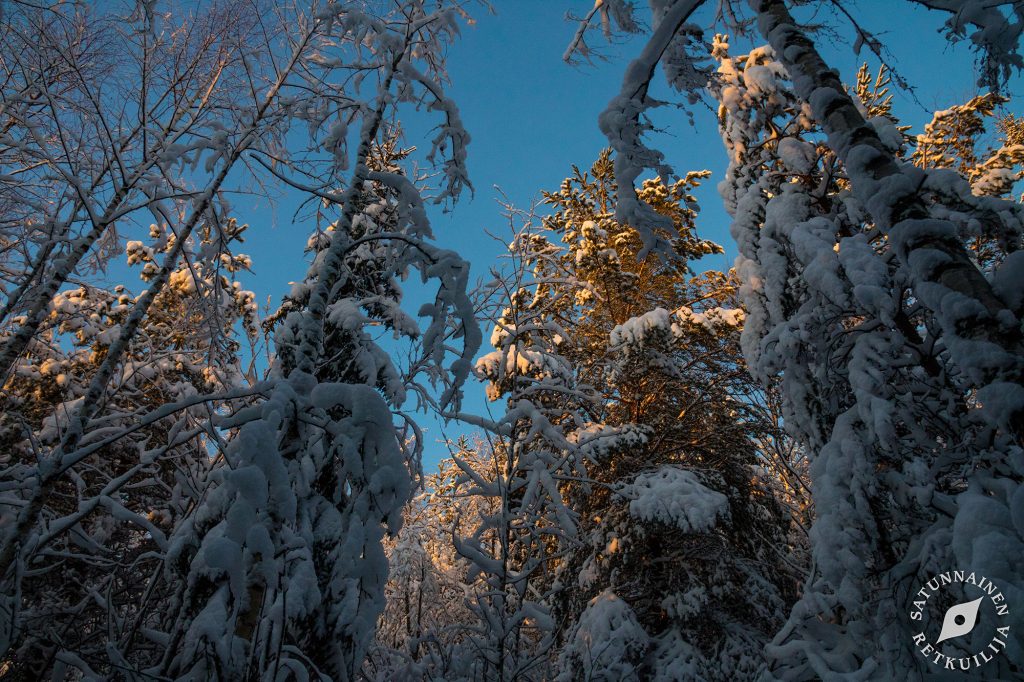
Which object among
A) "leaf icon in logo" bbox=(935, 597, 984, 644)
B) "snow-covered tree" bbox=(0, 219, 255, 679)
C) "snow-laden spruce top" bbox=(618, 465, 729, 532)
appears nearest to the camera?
"leaf icon in logo" bbox=(935, 597, 984, 644)

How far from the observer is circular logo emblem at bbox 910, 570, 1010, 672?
71.9 inches

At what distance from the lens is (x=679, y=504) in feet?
22.9

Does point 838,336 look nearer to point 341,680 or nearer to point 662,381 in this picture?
point 341,680

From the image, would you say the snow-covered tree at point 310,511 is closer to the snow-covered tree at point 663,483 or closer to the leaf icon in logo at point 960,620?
the leaf icon in logo at point 960,620

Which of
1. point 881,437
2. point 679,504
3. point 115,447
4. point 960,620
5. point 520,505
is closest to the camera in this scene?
point 960,620

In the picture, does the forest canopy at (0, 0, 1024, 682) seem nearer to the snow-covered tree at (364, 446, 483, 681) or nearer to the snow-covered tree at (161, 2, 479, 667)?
the snow-covered tree at (161, 2, 479, 667)

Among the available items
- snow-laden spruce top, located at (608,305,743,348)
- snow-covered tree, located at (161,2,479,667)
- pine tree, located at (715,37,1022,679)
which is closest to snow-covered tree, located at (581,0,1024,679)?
pine tree, located at (715,37,1022,679)

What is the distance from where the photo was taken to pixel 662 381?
9.06m

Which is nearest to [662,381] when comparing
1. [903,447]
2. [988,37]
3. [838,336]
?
[838,336]

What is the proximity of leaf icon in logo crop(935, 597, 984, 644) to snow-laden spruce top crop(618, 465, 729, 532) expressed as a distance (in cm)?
444

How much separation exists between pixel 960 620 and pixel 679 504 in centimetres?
498

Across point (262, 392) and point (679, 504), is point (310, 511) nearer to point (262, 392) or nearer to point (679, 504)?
point (262, 392)

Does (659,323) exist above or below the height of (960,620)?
above

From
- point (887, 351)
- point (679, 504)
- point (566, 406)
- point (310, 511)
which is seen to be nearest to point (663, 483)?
point (679, 504)
